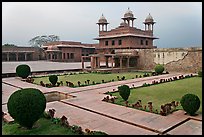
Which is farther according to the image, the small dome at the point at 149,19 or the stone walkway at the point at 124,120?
the small dome at the point at 149,19

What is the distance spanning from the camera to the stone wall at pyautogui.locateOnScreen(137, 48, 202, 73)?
2249cm

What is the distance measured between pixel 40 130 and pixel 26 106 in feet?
2.73

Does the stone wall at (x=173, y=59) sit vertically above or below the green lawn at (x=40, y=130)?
above

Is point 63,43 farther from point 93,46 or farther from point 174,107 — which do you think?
point 174,107

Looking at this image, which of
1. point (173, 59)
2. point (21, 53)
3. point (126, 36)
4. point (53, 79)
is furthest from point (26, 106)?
point (21, 53)

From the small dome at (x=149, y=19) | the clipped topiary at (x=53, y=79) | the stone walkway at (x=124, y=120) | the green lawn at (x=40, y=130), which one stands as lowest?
the green lawn at (x=40, y=130)

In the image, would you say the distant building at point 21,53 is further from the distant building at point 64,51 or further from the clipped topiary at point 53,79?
the clipped topiary at point 53,79

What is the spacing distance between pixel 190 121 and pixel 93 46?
131 ft

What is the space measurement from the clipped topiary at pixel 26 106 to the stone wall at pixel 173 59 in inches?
802

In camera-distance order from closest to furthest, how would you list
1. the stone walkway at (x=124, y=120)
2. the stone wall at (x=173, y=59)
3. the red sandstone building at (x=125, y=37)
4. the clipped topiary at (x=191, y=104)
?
the stone walkway at (x=124, y=120)
the clipped topiary at (x=191, y=104)
the stone wall at (x=173, y=59)
the red sandstone building at (x=125, y=37)

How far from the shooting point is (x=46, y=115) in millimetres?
6984

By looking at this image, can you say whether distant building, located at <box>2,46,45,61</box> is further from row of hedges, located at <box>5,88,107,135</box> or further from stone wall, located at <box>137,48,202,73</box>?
row of hedges, located at <box>5,88,107,135</box>

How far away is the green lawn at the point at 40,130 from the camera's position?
566 cm

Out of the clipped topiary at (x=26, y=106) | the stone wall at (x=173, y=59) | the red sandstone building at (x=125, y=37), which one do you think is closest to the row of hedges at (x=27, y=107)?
the clipped topiary at (x=26, y=106)
